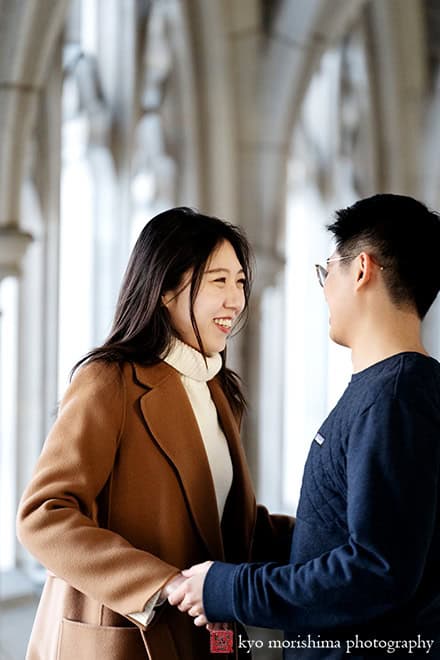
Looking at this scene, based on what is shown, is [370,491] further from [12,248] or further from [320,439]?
Result: [12,248]

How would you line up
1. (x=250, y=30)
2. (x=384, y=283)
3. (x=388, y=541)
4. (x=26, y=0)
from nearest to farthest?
(x=388, y=541) < (x=384, y=283) < (x=26, y=0) < (x=250, y=30)

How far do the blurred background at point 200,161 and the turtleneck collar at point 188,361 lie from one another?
5.03 ft

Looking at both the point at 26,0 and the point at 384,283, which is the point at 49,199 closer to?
the point at 26,0

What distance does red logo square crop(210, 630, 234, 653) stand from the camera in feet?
5.33

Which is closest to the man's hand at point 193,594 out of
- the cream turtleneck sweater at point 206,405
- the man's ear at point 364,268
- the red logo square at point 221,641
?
the red logo square at point 221,641

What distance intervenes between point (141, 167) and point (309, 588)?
10.2 ft

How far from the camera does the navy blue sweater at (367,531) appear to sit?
1.34 meters

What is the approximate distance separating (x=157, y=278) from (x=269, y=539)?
58 centimetres

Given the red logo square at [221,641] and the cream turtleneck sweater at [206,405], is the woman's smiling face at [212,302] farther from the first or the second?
the red logo square at [221,641]

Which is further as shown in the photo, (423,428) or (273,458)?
(273,458)

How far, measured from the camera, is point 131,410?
5.49 ft

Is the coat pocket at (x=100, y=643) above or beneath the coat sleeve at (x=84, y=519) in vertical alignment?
beneath

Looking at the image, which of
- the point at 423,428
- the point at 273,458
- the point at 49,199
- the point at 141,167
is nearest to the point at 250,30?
the point at 141,167

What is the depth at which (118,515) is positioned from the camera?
5.39 feet
